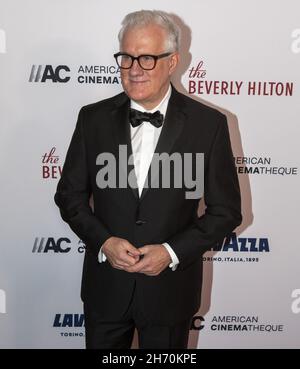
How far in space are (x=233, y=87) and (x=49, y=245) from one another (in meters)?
1.51

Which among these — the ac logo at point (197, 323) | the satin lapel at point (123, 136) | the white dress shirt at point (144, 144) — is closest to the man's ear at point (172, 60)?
the white dress shirt at point (144, 144)

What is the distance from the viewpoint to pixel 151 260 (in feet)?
6.14

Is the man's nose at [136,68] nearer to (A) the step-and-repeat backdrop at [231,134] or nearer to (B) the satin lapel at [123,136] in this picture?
(B) the satin lapel at [123,136]

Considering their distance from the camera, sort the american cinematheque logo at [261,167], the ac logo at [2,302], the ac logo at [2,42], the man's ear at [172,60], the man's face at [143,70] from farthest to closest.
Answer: the ac logo at [2,302], the american cinematheque logo at [261,167], the ac logo at [2,42], the man's ear at [172,60], the man's face at [143,70]

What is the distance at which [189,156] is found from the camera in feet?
6.40

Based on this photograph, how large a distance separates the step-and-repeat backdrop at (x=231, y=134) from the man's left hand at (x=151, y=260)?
3.71 ft

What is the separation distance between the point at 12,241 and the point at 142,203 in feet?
4.28

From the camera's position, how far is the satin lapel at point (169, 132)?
6.28 feet

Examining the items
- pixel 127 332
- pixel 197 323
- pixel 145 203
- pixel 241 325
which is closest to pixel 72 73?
pixel 145 203

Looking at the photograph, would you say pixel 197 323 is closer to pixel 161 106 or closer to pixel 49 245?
pixel 49 245

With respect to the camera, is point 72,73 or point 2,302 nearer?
point 72,73

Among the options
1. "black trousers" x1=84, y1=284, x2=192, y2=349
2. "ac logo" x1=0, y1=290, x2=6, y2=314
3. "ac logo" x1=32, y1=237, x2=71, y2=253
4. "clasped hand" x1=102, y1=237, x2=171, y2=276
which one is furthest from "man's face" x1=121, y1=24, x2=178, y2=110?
"ac logo" x1=0, y1=290, x2=6, y2=314

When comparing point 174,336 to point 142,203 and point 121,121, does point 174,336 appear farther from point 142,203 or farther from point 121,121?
point 121,121

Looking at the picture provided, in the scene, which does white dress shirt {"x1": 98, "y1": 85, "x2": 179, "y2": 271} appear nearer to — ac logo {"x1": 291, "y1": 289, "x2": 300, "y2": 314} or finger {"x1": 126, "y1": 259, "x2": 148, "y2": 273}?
finger {"x1": 126, "y1": 259, "x2": 148, "y2": 273}
